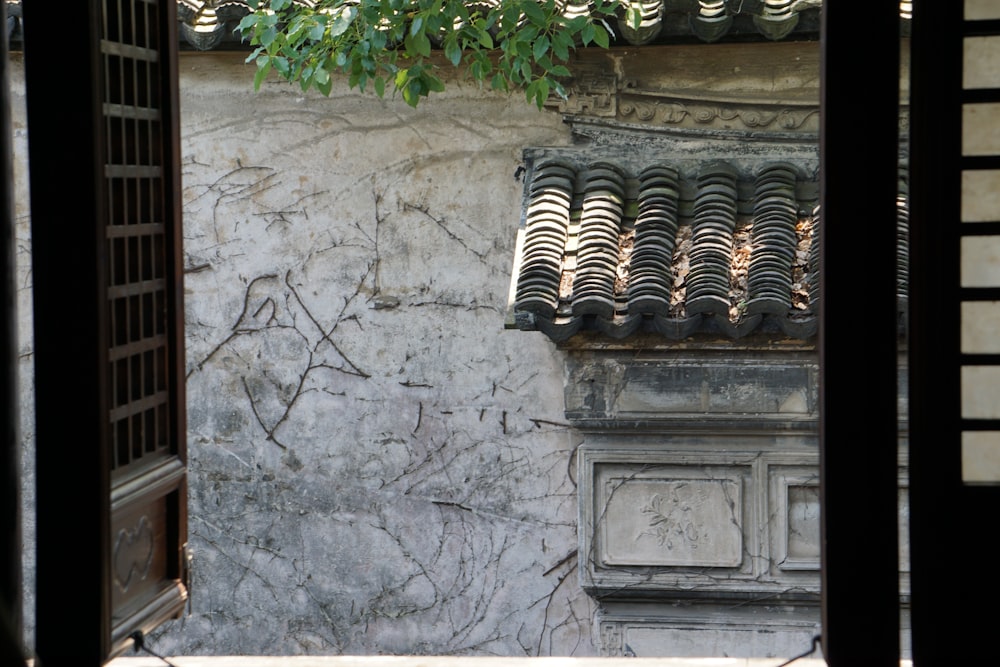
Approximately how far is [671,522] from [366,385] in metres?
1.80

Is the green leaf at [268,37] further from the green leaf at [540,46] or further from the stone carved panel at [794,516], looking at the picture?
the stone carved panel at [794,516]

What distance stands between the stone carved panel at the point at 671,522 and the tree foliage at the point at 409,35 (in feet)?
6.22

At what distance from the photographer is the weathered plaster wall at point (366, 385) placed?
20.8ft

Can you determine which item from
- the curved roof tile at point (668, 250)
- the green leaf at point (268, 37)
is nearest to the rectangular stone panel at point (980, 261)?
the curved roof tile at point (668, 250)

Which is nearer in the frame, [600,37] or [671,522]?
[600,37]

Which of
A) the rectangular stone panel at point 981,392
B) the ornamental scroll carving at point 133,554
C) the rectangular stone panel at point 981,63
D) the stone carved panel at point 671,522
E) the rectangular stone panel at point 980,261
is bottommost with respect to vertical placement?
the stone carved panel at point 671,522

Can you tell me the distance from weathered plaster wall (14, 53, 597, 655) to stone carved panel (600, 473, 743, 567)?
0.66 metres

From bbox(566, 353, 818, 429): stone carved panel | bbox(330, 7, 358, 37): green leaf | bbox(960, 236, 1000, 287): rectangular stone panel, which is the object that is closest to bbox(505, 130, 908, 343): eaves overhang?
bbox(566, 353, 818, 429): stone carved panel

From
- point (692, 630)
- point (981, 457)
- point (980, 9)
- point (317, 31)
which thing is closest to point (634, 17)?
point (317, 31)

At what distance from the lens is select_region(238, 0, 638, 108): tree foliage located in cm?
520

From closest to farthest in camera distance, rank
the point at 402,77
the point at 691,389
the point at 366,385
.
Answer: the point at 402,77, the point at 691,389, the point at 366,385

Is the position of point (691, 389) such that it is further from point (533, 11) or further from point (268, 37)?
point (268, 37)

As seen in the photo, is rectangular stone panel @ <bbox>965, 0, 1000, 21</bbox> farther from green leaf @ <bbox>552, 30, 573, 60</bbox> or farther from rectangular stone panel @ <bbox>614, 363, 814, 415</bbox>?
rectangular stone panel @ <bbox>614, 363, 814, 415</bbox>

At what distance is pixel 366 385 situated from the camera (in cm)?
646
